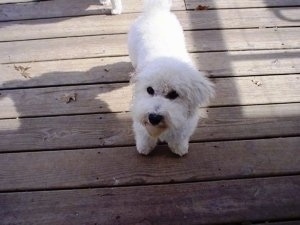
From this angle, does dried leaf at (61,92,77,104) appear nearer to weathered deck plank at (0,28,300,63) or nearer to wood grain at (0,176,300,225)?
weathered deck plank at (0,28,300,63)

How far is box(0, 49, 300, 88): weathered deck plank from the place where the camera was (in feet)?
8.36

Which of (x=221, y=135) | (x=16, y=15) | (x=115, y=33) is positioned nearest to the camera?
(x=221, y=135)

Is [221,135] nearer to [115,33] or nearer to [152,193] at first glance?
[152,193]

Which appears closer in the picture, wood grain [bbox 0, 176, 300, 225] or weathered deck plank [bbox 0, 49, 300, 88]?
wood grain [bbox 0, 176, 300, 225]

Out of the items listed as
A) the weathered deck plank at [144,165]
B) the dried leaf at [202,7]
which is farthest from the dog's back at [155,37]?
the dried leaf at [202,7]

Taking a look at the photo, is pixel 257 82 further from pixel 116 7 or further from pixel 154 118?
pixel 116 7

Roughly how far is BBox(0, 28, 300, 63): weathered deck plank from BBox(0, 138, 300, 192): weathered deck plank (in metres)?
0.89

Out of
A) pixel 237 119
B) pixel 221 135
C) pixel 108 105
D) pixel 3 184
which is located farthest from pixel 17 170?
pixel 237 119

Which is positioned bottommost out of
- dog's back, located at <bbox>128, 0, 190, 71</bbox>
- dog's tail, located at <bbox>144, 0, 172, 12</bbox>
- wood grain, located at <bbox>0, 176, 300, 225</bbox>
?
wood grain, located at <bbox>0, 176, 300, 225</bbox>

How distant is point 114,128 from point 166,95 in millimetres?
564

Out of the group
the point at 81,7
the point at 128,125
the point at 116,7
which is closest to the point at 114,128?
the point at 128,125

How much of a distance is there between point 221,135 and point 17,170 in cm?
118

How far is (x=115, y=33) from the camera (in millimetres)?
2893

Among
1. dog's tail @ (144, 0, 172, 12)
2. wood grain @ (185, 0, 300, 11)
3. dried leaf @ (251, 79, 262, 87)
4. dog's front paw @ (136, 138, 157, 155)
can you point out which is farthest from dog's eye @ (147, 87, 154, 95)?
wood grain @ (185, 0, 300, 11)
